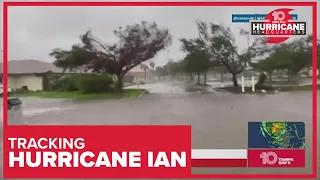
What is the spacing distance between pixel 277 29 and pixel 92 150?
5.25ft

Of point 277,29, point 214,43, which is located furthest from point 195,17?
point 277,29

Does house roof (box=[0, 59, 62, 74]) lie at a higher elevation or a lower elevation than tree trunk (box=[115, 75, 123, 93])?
higher

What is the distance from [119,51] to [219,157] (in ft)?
3.57

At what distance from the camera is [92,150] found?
2.29 metres

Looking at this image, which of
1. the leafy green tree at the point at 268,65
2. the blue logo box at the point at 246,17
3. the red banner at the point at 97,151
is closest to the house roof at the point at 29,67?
the red banner at the point at 97,151

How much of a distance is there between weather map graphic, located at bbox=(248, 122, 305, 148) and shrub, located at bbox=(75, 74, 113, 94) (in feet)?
3.62

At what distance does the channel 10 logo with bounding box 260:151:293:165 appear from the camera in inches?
90.8

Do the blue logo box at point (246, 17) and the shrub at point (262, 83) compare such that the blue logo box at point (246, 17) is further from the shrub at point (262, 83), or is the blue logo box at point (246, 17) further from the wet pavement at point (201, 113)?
the wet pavement at point (201, 113)

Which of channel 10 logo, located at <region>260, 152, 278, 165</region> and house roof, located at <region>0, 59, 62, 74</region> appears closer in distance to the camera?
house roof, located at <region>0, 59, 62, 74</region>

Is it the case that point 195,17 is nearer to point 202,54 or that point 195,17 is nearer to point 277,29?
point 202,54

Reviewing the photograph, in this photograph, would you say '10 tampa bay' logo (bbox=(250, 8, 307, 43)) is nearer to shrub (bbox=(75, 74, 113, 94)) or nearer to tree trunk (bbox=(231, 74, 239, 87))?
tree trunk (bbox=(231, 74, 239, 87))

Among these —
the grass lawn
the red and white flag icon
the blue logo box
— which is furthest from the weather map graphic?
the grass lawn

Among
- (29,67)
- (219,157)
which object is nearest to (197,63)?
(219,157)

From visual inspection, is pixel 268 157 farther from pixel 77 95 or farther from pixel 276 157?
pixel 77 95
